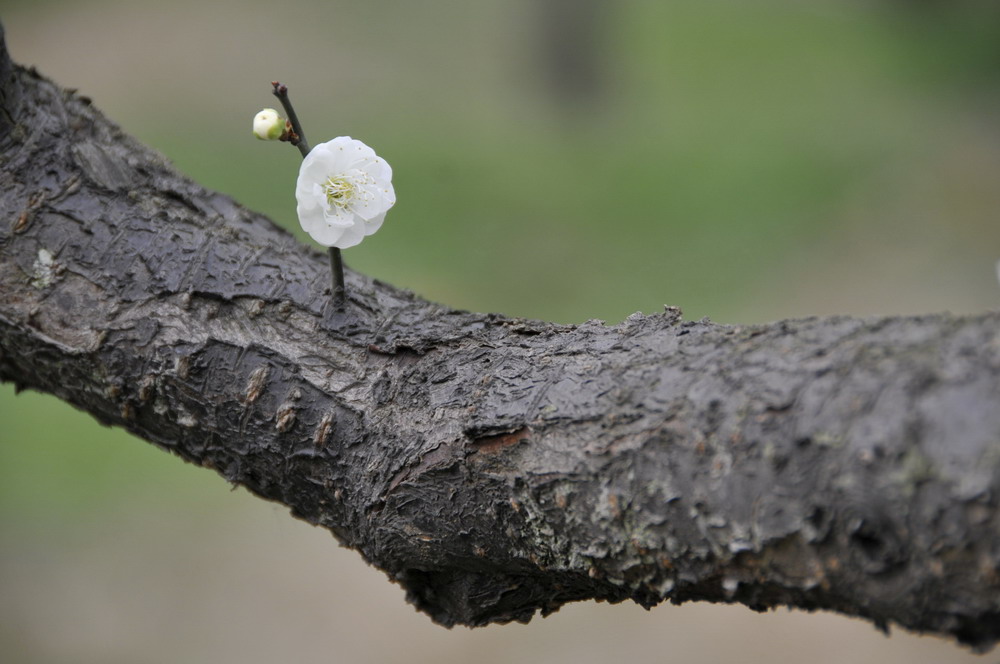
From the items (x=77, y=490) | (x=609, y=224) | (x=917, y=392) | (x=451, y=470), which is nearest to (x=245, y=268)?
(x=451, y=470)

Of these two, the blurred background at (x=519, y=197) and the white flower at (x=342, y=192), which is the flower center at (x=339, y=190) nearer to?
the white flower at (x=342, y=192)

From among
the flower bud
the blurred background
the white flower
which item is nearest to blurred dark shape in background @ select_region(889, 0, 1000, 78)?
the blurred background

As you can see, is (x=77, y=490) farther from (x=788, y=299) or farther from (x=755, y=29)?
(x=755, y=29)

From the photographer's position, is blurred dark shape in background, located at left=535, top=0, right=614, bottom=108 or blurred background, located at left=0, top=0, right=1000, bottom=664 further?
blurred dark shape in background, located at left=535, top=0, right=614, bottom=108

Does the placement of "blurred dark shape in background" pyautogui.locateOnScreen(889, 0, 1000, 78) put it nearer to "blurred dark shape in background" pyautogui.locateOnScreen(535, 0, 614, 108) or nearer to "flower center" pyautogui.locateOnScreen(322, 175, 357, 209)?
"blurred dark shape in background" pyautogui.locateOnScreen(535, 0, 614, 108)

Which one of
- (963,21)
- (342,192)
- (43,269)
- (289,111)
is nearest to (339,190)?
(342,192)

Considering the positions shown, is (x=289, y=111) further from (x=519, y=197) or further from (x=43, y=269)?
(x=519, y=197)
